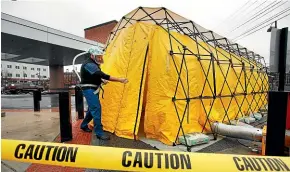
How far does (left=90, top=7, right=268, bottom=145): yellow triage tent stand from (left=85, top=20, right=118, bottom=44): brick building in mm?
15277

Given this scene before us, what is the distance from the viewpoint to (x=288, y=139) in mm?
3340

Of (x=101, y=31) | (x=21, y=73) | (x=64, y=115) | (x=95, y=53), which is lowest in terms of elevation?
(x=64, y=115)

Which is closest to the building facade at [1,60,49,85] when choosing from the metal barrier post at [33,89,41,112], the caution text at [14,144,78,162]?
the metal barrier post at [33,89,41,112]

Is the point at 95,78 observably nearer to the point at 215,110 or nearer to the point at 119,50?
the point at 119,50

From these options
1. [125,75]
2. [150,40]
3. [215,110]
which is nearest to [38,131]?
[125,75]

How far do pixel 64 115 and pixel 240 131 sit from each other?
3513 mm

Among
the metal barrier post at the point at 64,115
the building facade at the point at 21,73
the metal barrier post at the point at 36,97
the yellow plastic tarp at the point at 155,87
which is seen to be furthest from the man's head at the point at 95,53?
the building facade at the point at 21,73

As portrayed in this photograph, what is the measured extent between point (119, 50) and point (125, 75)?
2.27ft

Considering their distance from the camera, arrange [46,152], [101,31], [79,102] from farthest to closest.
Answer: [101,31], [79,102], [46,152]

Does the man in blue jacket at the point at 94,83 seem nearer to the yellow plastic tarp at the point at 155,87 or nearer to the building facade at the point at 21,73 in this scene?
the yellow plastic tarp at the point at 155,87

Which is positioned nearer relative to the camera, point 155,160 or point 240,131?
point 155,160

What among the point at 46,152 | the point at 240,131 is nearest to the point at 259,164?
the point at 46,152

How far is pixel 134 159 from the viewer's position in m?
1.84

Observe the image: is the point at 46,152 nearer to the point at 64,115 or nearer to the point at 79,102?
the point at 64,115
